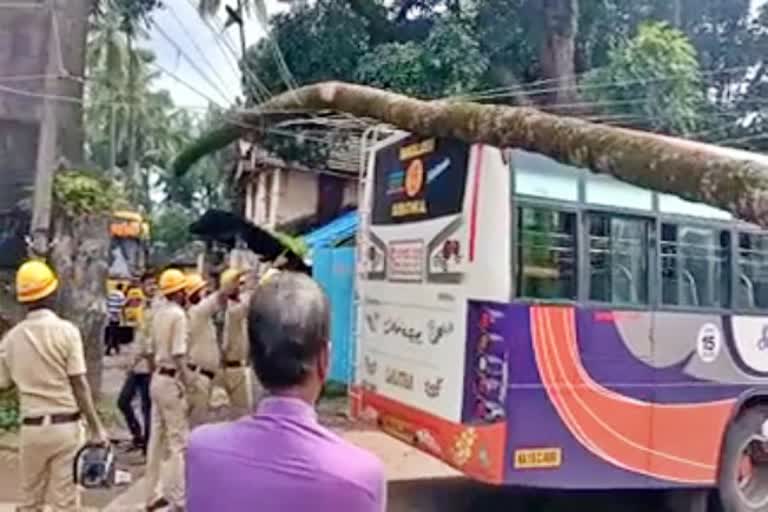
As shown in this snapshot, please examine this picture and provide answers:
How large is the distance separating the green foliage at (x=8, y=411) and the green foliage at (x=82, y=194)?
1.86 meters

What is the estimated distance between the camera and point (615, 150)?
4.05 metres

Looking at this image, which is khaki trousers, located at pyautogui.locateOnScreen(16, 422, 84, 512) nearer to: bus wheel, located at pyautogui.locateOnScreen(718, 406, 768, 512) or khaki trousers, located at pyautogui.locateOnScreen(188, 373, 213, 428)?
khaki trousers, located at pyautogui.locateOnScreen(188, 373, 213, 428)

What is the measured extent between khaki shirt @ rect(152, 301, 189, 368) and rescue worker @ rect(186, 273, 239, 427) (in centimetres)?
36

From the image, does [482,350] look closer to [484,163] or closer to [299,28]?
[484,163]

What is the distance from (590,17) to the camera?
1622 centimetres

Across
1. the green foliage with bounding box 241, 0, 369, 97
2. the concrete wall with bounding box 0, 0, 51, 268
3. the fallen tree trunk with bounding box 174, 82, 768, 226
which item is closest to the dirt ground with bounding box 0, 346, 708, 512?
the fallen tree trunk with bounding box 174, 82, 768, 226

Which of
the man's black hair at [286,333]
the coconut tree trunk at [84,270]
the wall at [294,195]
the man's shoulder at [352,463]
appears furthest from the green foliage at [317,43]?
the man's shoulder at [352,463]

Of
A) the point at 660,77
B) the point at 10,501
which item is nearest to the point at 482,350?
the point at 10,501

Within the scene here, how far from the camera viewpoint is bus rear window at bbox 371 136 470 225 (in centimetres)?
703

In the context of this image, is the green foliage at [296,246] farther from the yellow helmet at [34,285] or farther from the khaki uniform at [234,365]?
the yellow helmet at [34,285]

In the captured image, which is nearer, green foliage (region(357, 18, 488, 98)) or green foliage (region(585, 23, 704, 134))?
green foliage (region(585, 23, 704, 134))

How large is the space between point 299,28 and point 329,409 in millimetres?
6149

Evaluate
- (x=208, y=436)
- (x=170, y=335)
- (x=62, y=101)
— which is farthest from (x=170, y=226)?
(x=208, y=436)

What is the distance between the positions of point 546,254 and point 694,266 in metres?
1.35
